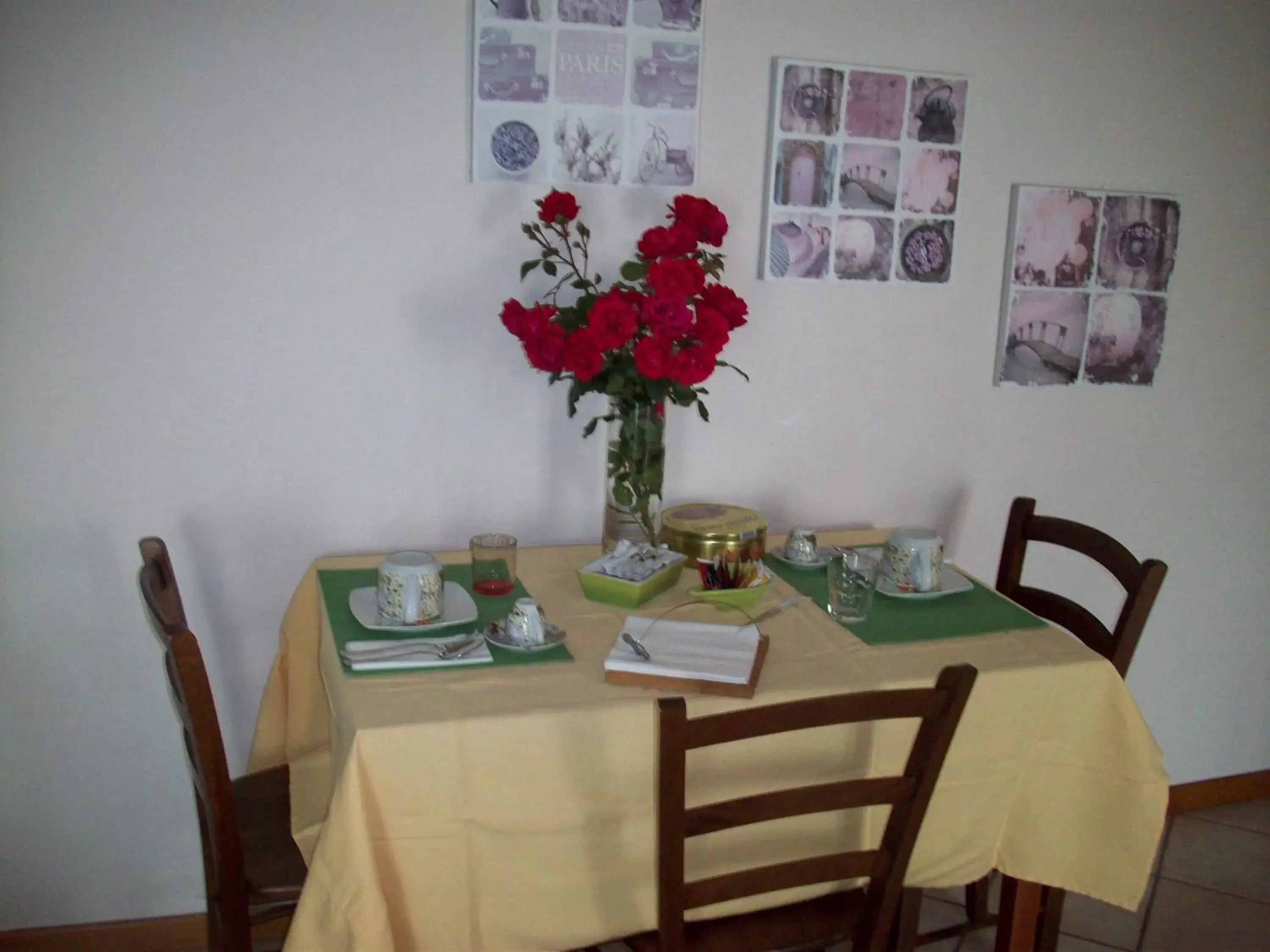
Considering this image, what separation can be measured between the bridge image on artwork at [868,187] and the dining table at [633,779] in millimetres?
868

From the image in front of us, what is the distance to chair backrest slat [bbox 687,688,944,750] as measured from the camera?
1.16 m

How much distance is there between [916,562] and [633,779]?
72 cm

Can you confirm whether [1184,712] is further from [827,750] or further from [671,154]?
[671,154]

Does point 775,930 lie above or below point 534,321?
below

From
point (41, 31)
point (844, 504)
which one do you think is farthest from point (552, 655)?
point (41, 31)

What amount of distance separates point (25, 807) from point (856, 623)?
5.21 feet

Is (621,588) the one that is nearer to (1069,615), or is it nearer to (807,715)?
(807,715)

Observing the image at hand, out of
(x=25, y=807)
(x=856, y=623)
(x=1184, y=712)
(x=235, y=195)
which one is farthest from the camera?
(x=1184, y=712)

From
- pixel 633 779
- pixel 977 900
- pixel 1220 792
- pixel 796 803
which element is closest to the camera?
pixel 796 803

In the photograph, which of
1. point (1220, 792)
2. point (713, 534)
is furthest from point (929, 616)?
point (1220, 792)

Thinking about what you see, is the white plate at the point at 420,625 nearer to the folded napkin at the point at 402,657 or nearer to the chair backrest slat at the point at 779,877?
the folded napkin at the point at 402,657

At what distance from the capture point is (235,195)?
1.88m

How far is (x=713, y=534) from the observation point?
6.25ft

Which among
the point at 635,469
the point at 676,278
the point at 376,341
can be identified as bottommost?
the point at 635,469
